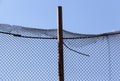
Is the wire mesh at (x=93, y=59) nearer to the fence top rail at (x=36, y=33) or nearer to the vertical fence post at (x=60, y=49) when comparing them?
the fence top rail at (x=36, y=33)

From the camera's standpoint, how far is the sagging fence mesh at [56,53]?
545 cm

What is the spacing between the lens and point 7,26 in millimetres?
5461

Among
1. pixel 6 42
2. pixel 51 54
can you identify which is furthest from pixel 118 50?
pixel 6 42

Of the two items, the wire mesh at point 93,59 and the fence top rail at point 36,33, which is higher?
the fence top rail at point 36,33

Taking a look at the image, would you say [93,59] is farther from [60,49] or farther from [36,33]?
[36,33]

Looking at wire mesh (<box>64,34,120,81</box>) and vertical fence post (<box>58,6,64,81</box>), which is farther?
wire mesh (<box>64,34,120,81</box>)

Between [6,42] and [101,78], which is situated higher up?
[6,42]

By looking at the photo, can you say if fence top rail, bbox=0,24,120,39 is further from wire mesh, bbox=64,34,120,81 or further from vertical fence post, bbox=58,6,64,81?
vertical fence post, bbox=58,6,64,81

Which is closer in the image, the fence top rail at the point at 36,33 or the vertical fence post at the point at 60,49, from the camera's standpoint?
the vertical fence post at the point at 60,49

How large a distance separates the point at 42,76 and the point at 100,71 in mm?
930

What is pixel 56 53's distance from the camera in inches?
217

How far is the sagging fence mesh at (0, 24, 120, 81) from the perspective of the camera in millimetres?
5445

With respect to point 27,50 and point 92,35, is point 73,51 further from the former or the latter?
point 27,50

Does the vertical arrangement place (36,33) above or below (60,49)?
above
